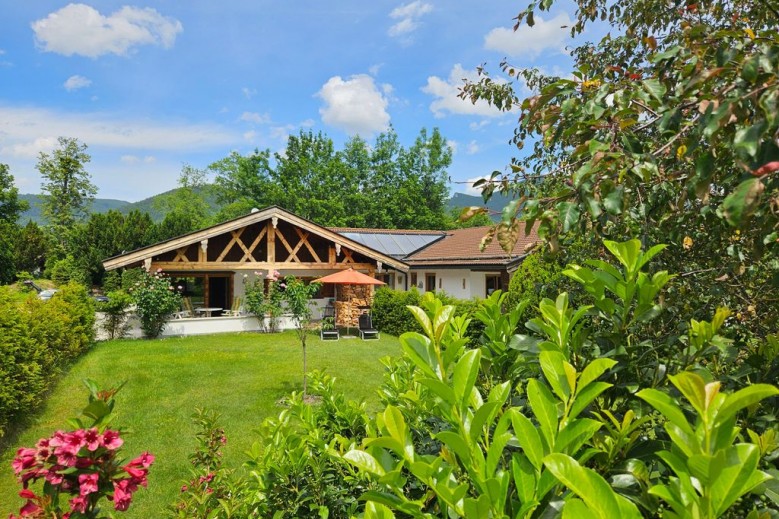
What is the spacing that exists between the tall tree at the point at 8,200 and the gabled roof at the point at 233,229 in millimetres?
39748

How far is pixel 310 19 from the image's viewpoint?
7.48 metres

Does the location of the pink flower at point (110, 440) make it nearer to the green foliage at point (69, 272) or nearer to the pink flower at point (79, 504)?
the pink flower at point (79, 504)

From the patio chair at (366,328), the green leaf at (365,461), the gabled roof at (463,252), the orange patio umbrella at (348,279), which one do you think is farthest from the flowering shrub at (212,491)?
the gabled roof at (463,252)

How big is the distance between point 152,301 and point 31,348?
27.4 ft

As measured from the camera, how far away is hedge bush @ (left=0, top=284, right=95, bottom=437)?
6.64 metres

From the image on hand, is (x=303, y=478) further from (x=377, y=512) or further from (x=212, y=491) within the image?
(x=377, y=512)

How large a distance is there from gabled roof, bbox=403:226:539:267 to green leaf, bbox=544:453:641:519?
702 inches

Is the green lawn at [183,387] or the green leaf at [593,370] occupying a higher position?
the green leaf at [593,370]

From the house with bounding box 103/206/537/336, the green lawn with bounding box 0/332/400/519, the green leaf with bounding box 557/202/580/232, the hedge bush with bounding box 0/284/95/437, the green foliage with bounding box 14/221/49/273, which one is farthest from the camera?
the green foliage with bounding box 14/221/49/273

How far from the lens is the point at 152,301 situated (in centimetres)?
1574

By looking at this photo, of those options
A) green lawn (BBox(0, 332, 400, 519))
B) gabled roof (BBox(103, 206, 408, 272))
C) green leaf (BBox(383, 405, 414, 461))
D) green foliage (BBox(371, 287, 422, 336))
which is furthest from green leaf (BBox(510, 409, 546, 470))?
gabled roof (BBox(103, 206, 408, 272))

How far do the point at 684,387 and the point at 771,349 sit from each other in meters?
1.13

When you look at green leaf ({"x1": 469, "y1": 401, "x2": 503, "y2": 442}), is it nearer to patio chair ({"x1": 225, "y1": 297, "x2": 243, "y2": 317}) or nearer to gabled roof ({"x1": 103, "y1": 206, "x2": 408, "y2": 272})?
gabled roof ({"x1": 103, "y1": 206, "x2": 408, "y2": 272})

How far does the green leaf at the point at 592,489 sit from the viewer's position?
2.53 feet
